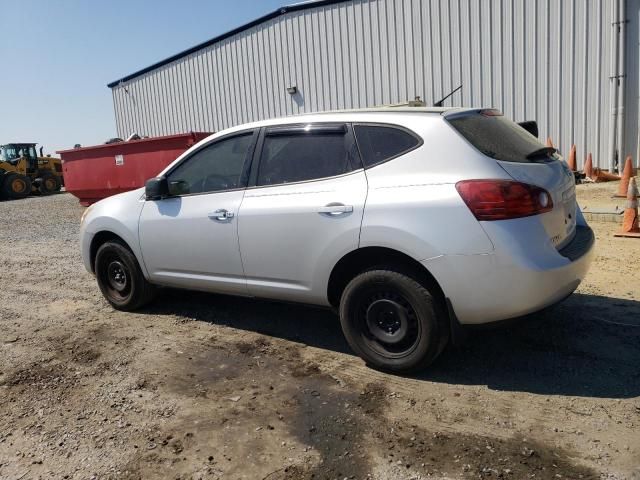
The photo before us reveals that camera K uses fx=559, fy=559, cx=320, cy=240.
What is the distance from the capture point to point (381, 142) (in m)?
3.78

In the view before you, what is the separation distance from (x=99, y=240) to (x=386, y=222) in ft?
10.9

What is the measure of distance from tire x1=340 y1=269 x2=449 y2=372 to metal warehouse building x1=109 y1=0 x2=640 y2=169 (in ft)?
36.1

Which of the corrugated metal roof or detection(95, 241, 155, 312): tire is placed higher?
the corrugated metal roof

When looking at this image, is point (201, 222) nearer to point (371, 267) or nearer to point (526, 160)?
point (371, 267)

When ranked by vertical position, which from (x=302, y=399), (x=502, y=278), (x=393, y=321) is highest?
(x=502, y=278)

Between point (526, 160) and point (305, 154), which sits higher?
point (305, 154)

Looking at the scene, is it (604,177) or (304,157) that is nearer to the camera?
(304,157)

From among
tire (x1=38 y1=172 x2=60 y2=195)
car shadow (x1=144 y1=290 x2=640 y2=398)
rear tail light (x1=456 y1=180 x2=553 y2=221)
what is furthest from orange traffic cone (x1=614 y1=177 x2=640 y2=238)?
tire (x1=38 y1=172 x2=60 y2=195)

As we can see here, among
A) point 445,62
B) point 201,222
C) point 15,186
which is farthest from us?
point 15,186

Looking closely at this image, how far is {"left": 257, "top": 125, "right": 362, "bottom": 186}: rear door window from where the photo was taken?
3924 millimetres

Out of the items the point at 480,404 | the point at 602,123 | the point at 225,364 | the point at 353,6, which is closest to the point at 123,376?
the point at 225,364

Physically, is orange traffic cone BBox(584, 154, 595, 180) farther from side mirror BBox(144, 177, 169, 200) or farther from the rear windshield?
side mirror BBox(144, 177, 169, 200)

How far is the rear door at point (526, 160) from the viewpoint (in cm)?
345

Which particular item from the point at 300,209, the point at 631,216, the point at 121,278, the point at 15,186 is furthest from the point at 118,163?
the point at 15,186
